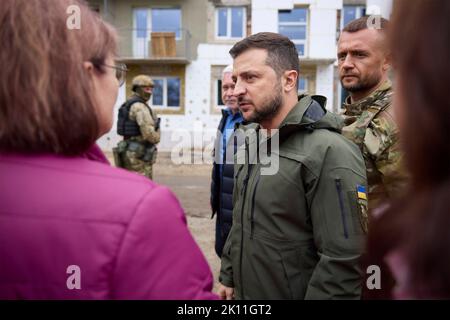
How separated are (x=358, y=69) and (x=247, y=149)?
2.74 feet

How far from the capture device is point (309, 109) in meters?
1.92

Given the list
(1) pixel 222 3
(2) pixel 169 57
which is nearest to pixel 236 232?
(2) pixel 169 57

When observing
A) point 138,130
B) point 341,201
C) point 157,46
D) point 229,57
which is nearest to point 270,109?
point 341,201

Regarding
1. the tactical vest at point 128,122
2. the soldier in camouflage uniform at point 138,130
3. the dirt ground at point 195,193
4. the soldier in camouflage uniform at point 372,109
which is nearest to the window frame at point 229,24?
the dirt ground at point 195,193

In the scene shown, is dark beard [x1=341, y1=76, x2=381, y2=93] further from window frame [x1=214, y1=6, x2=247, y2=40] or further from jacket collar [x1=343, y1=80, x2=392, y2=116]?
window frame [x1=214, y1=6, x2=247, y2=40]

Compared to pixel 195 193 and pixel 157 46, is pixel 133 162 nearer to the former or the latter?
pixel 195 193

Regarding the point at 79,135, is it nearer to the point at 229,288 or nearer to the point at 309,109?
the point at 309,109

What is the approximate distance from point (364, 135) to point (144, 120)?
15.1ft

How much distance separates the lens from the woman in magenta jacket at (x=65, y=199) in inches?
32.7

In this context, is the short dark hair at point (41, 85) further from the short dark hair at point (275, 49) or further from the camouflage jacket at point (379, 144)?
the camouflage jacket at point (379, 144)

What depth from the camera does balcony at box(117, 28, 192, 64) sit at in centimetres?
1599

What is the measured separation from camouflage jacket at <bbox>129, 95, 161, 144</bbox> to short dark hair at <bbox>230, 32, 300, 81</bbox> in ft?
13.9

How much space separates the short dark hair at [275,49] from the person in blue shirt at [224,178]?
0.87 metres

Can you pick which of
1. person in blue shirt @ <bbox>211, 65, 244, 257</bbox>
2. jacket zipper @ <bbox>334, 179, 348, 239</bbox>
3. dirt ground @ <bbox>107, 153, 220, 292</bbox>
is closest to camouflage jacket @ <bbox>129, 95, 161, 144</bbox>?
dirt ground @ <bbox>107, 153, 220, 292</bbox>
